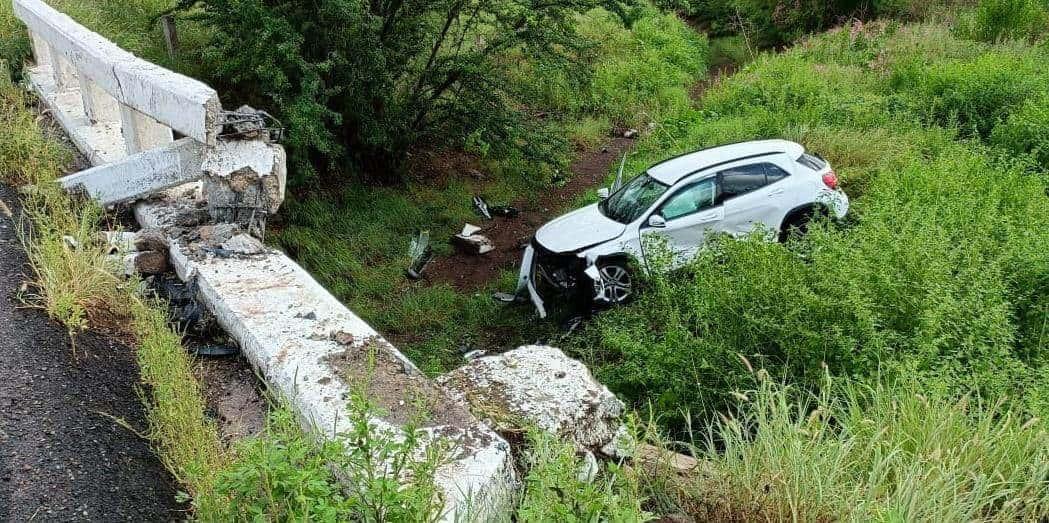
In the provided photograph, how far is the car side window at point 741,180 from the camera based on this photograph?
30.3ft

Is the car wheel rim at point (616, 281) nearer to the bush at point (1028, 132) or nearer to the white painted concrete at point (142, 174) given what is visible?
the white painted concrete at point (142, 174)

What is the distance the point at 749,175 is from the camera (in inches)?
365

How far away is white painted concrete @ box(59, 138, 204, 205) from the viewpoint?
16.9ft

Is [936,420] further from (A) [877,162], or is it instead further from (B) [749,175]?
(A) [877,162]

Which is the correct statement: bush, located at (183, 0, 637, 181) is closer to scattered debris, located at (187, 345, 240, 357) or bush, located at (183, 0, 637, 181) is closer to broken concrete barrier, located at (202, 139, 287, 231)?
broken concrete barrier, located at (202, 139, 287, 231)

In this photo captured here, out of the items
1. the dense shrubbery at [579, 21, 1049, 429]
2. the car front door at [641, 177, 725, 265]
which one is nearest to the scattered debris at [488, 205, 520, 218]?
the car front door at [641, 177, 725, 265]

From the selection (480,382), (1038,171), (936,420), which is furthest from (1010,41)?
(480,382)

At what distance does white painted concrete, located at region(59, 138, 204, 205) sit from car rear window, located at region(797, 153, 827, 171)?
731cm

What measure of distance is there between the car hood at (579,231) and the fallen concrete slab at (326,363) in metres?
5.04

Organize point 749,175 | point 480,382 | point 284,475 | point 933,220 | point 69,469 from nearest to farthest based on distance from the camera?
1. point 284,475
2. point 69,469
3. point 480,382
4. point 933,220
5. point 749,175

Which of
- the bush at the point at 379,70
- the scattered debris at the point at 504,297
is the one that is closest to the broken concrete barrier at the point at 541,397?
the scattered debris at the point at 504,297

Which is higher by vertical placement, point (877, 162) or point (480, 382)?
point (480, 382)

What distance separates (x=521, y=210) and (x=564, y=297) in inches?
161

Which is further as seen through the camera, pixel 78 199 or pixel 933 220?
pixel 933 220
